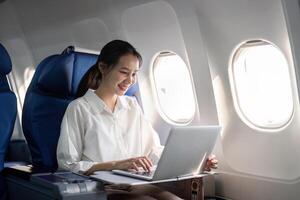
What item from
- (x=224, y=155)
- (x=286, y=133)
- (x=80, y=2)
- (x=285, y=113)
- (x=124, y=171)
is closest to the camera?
(x=124, y=171)

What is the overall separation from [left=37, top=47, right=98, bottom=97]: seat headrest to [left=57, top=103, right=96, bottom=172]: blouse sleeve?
253mm

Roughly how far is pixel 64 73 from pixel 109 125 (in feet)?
1.34

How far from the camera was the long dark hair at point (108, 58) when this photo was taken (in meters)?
2.50

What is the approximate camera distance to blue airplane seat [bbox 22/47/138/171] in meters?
2.60

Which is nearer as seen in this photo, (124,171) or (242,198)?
(124,171)

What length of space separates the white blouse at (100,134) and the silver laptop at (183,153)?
11.6 inches

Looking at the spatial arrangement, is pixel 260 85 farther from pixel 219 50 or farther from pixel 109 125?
pixel 109 125

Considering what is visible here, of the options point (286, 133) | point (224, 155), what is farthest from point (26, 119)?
point (286, 133)

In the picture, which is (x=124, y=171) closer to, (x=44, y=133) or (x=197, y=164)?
(x=197, y=164)

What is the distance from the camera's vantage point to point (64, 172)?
2316 mm

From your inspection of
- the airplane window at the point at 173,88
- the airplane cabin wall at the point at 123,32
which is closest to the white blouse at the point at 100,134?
the airplane cabin wall at the point at 123,32

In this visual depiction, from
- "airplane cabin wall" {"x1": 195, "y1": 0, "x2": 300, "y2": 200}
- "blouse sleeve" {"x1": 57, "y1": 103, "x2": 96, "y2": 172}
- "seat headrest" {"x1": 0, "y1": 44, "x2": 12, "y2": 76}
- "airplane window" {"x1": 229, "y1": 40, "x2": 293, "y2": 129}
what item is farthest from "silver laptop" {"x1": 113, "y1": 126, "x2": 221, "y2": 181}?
"seat headrest" {"x1": 0, "y1": 44, "x2": 12, "y2": 76}

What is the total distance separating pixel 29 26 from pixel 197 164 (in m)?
2.80

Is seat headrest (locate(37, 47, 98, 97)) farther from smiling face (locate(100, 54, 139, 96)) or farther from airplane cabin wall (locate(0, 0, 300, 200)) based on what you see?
airplane cabin wall (locate(0, 0, 300, 200))
